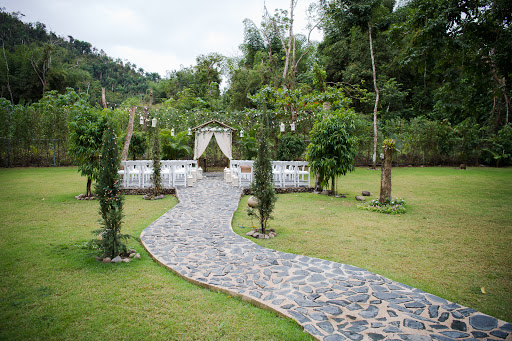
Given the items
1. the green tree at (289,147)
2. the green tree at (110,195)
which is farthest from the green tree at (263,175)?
the green tree at (289,147)

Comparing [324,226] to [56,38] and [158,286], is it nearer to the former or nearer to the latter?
[158,286]

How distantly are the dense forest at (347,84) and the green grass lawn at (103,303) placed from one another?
9.17 feet

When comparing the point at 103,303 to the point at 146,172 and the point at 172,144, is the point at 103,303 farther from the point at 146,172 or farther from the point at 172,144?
the point at 172,144

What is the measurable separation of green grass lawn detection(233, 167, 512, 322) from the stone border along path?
34cm

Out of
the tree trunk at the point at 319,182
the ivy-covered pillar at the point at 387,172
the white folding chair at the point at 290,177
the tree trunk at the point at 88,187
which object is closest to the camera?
the ivy-covered pillar at the point at 387,172

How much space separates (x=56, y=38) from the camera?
137 feet

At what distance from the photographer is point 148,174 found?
10.9m

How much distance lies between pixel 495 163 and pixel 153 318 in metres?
25.6

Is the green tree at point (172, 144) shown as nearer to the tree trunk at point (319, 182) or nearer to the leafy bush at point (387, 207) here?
the tree trunk at point (319, 182)

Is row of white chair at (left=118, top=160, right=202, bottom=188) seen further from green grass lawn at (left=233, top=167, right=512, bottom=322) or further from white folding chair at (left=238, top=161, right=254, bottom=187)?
green grass lawn at (left=233, top=167, right=512, bottom=322)

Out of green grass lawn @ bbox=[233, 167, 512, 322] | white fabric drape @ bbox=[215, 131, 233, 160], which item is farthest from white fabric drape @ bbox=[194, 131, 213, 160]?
green grass lawn @ bbox=[233, 167, 512, 322]

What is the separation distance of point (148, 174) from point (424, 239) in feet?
30.3

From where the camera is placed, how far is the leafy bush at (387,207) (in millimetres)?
7698

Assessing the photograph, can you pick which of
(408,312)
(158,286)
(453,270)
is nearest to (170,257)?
(158,286)
